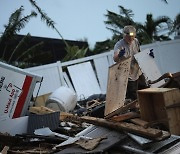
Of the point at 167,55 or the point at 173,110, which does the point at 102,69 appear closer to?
the point at 167,55

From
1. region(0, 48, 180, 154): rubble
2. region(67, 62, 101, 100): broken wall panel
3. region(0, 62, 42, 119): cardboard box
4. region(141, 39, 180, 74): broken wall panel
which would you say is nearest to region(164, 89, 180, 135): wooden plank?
region(0, 48, 180, 154): rubble

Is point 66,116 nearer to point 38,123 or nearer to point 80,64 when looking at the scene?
point 38,123

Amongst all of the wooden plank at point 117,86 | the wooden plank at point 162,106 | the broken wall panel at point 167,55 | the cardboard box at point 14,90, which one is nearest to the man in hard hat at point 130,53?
the wooden plank at point 117,86

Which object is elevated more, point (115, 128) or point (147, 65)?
point (147, 65)

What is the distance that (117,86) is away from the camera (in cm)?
463

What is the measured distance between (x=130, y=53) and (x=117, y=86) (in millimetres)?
1484

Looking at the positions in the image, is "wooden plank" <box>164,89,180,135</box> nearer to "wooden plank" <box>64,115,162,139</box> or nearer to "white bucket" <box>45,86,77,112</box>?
"wooden plank" <box>64,115,162,139</box>

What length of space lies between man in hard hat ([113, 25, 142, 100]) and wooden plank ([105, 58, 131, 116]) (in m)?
0.80

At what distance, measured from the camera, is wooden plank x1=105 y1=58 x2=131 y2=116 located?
14.2 ft

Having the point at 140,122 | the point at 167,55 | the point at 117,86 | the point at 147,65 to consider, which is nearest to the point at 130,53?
the point at 147,65

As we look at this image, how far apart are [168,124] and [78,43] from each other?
16.2 metres

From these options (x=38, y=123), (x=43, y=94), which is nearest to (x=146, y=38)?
(x=43, y=94)

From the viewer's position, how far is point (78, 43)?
769 inches

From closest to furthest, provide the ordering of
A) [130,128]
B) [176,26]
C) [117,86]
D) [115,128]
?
[130,128], [115,128], [117,86], [176,26]
